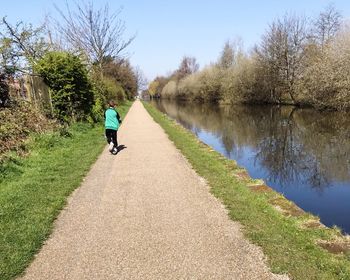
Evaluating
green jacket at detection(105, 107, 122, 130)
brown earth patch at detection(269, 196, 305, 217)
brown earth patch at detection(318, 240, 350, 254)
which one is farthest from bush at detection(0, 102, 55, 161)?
brown earth patch at detection(318, 240, 350, 254)

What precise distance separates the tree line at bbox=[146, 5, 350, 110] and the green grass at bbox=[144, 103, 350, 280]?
81.2ft

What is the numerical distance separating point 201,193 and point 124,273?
11.7 feet

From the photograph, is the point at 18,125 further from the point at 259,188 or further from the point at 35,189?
the point at 259,188

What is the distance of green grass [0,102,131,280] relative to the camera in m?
5.49

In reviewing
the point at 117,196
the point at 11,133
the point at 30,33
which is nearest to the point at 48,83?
the point at 11,133

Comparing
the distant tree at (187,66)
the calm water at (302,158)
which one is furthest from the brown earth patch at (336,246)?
the distant tree at (187,66)

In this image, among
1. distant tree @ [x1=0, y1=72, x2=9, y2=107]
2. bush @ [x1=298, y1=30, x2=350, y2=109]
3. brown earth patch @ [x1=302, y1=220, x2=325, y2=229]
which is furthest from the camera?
bush @ [x1=298, y1=30, x2=350, y2=109]

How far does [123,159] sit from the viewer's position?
1208 centimetres

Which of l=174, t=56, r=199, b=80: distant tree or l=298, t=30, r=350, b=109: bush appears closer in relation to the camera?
l=298, t=30, r=350, b=109: bush

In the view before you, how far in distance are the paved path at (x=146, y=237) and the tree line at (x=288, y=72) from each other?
83.9 ft

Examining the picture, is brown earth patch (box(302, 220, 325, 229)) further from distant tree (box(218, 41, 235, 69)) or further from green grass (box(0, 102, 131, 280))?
distant tree (box(218, 41, 235, 69))

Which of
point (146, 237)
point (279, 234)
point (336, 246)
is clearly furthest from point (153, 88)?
point (336, 246)

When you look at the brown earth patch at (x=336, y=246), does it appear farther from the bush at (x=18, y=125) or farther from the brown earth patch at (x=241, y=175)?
the bush at (x=18, y=125)

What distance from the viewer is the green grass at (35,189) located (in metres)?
5.49
